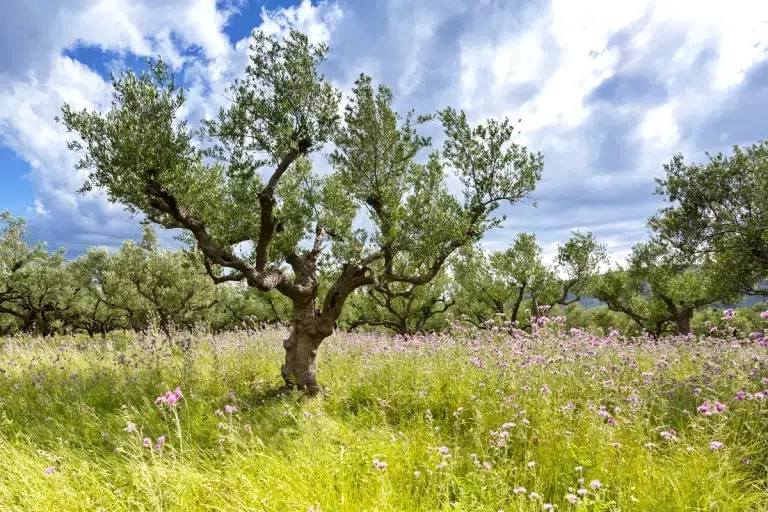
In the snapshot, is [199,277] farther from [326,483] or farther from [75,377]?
[326,483]

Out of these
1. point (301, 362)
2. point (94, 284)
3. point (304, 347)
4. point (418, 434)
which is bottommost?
point (418, 434)

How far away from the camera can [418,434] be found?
18.1 ft

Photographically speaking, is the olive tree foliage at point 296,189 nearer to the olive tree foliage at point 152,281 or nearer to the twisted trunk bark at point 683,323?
the olive tree foliage at point 152,281

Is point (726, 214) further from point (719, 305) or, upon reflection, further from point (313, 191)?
point (719, 305)

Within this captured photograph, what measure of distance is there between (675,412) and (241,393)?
25.4ft

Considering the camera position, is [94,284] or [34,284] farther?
[94,284]

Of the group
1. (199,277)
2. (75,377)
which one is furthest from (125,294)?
(75,377)

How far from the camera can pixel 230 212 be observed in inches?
359

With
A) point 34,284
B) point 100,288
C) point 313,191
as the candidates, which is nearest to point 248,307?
point 100,288

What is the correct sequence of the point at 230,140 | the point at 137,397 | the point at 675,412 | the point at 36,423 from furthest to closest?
the point at 230,140
the point at 137,397
the point at 36,423
the point at 675,412

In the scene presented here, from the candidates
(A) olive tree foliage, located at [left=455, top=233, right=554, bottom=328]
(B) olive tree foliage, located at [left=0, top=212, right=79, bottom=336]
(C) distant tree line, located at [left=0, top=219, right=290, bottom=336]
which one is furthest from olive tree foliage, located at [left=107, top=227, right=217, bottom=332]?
(A) olive tree foliage, located at [left=455, top=233, right=554, bottom=328]

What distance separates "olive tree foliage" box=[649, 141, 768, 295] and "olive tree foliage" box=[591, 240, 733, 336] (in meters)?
11.6

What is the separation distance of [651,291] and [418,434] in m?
34.2

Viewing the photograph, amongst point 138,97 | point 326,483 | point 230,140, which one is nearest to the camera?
point 326,483
